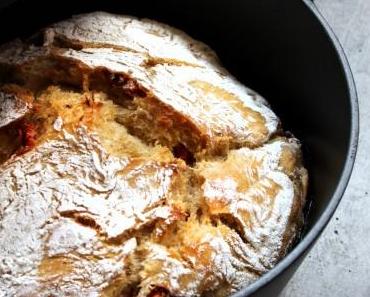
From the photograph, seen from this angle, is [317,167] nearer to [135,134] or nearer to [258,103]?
[258,103]

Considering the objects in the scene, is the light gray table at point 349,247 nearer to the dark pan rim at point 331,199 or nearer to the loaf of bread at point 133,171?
the loaf of bread at point 133,171

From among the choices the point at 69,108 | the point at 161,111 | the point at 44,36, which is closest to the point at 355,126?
the point at 161,111

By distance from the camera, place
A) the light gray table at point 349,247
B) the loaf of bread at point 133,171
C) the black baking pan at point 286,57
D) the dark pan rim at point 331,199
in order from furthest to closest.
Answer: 1. the light gray table at point 349,247
2. the black baking pan at point 286,57
3. the loaf of bread at point 133,171
4. the dark pan rim at point 331,199

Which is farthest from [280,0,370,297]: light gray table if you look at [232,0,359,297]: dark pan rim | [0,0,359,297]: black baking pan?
[232,0,359,297]: dark pan rim

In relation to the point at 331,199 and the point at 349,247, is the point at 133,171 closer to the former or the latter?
the point at 331,199

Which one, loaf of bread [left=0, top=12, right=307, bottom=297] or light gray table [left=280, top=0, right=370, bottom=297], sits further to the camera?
light gray table [left=280, top=0, right=370, bottom=297]

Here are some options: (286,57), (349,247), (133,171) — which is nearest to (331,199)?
(133,171)

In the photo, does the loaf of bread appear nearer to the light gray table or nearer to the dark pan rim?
the dark pan rim

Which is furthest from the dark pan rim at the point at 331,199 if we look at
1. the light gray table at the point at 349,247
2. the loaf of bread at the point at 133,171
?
the light gray table at the point at 349,247

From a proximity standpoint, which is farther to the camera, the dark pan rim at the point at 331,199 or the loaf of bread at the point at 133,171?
the loaf of bread at the point at 133,171
